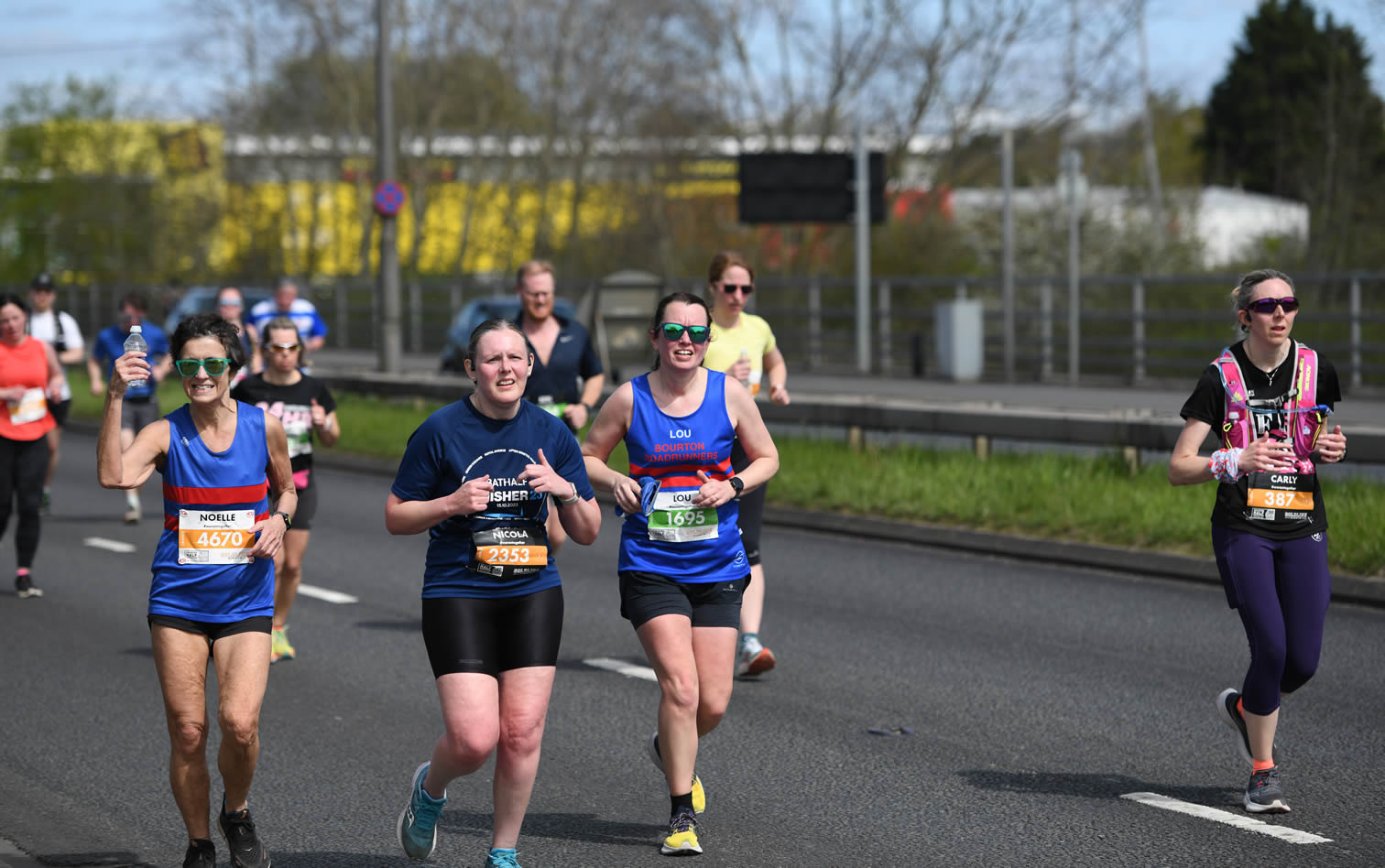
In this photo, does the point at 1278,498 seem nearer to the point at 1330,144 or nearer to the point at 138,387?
the point at 138,387

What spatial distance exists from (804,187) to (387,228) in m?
7.91

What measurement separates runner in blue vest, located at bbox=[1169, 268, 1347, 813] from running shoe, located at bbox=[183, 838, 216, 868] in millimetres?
3285

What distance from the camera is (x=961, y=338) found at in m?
30.2

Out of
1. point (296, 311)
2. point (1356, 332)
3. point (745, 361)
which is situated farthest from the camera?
point (1356, 332)

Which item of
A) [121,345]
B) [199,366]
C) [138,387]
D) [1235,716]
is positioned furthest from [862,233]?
[199,366]

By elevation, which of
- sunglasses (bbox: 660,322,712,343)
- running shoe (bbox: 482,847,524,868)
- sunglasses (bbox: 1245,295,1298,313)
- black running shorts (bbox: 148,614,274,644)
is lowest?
running shoe (bbox: 482,847,524,868)

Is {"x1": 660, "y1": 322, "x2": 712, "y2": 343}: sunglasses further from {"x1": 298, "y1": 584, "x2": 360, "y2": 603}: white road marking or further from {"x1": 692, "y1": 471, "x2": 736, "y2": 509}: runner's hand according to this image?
{"x1": 298, "y1": 584, "x2": 360, "y2": 603}: white road marking

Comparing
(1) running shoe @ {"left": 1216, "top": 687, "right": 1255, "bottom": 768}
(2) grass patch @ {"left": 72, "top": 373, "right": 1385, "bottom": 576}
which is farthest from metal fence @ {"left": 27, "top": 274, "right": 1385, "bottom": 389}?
(1) running shoe @ {"left": 1216, "top": 687, "right": 1255, "bottom": 768}

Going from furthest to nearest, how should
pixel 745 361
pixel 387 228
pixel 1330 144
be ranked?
pixel 1330 144
pixel 387 228
pixel 745 361

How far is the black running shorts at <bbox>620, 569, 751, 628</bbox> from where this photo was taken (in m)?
5.75

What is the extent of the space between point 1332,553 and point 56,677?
7.33 m

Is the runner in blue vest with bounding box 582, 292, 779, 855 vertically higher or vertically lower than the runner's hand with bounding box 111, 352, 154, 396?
lower

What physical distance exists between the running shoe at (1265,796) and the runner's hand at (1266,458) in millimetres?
1036

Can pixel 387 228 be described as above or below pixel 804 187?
below
